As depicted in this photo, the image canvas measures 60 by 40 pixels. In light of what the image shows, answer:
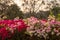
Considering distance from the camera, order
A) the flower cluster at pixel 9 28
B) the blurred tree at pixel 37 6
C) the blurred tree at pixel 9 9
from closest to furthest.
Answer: the flower cluster at pixel 9 28, the blurred tree at pixel 37 6, the blurred tree at pixel 9 9

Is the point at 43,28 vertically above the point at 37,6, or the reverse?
the point at 37,6

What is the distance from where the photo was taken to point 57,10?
42.2 ft

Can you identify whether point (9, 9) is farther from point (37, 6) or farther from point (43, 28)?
point (43, 28)

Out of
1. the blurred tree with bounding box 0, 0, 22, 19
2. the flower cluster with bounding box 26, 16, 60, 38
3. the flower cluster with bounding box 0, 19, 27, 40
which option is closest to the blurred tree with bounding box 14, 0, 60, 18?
the blurred tree with bounding box 0, 0, 22, 19

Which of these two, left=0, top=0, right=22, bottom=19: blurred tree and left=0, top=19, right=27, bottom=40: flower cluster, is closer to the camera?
left=0, top=19, right=27, bottom=40: flower cluster

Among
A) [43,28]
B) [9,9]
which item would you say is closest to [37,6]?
[9,9]

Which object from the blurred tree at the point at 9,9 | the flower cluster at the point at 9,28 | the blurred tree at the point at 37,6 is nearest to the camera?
the flower cluster at the point at 9,28

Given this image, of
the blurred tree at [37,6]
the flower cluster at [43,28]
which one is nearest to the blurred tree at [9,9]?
the blurred tree at [37,6]

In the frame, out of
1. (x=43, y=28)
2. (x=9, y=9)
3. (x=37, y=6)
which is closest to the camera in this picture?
(x=43, y=28)

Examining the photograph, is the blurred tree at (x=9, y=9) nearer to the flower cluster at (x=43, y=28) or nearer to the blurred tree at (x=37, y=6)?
the blurred tree at (x=37, y=6)

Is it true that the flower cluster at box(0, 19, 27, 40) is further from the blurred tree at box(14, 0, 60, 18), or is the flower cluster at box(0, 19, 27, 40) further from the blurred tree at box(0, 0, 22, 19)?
the blurred tree at box(0, 0, 22, 19)

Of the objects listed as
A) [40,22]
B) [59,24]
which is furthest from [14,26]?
[59,24]

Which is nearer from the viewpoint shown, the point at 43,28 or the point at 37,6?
the point at 43,28

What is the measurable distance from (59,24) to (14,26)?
1.04 metres
